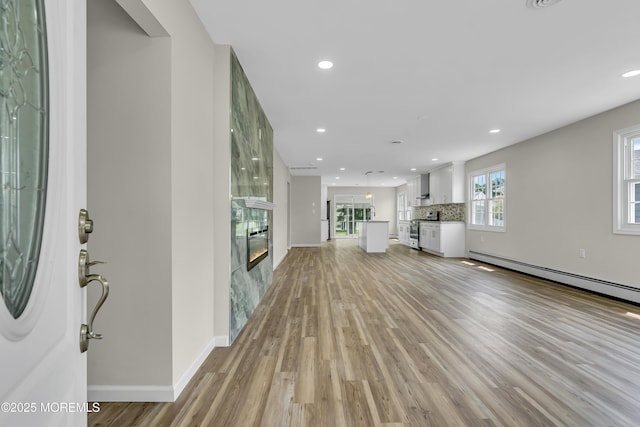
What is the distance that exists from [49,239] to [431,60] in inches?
122

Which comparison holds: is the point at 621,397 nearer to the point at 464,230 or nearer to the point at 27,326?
→ the point at 27,326

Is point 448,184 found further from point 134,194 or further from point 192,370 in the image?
point 134,194

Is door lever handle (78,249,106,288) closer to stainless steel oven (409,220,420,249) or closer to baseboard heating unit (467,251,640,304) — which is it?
baseboard heating unit (467,251,640,304)

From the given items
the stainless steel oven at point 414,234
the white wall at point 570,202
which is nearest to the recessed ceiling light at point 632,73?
the white wall at point 570,202

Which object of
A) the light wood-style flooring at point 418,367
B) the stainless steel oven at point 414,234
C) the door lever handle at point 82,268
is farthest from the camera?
the stainless steel oven at point 414,234

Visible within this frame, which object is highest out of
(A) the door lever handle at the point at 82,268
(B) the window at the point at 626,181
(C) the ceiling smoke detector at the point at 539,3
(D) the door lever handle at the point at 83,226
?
(C) the ceiling smoke detector at the point at 539,3

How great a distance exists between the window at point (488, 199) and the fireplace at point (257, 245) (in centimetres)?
509

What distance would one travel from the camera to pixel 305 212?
10930mm

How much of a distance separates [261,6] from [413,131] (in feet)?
12.1

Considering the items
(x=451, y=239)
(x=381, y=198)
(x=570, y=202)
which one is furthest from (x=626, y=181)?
Result: (x=381, y=198)

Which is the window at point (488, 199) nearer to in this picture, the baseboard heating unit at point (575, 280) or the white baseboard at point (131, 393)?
the baseboard heating unit at point (575, 280)

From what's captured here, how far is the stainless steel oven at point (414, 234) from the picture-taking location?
390 inches

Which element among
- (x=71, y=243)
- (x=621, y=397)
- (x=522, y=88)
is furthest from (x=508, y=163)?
(x=71, y=243)

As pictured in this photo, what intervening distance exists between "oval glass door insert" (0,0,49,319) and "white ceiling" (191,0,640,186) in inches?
73.2
